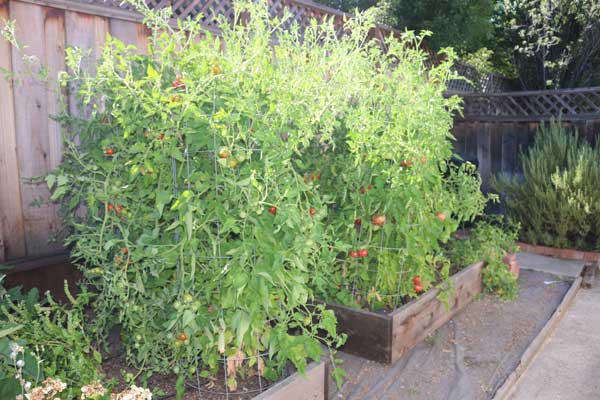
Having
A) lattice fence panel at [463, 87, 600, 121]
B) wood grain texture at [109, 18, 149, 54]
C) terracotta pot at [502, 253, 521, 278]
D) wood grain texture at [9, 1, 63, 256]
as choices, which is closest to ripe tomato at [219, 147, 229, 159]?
wood grain texture at [9, 1, 63, 256]

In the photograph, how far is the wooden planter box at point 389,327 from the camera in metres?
2.86

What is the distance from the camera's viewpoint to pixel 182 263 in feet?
6.26

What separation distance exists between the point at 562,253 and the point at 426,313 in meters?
2.95

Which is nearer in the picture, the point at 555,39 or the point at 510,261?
the point at 510,261

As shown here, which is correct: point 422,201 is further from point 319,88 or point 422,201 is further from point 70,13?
point 70,13

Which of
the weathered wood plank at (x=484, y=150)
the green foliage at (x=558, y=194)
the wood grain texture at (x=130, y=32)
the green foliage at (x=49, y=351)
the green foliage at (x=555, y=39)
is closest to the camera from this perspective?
the green foliage at (x=49, y=351)

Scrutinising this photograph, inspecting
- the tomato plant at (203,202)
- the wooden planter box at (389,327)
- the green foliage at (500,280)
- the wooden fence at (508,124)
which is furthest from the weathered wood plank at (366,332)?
the wooden fence at (508,124)

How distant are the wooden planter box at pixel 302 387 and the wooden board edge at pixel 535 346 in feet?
3.08

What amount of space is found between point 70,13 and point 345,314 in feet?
7.64

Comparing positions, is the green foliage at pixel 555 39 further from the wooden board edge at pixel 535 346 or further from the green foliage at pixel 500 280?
the green foliage at pixel 500 280

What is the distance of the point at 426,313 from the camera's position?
126 inches

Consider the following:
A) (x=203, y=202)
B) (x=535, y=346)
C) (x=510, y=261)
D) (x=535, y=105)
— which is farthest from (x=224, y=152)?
(x=535, y=105)

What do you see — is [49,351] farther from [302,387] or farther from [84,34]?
[84,34]

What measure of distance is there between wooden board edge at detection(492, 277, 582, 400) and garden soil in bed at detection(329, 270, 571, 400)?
0.13 ft
